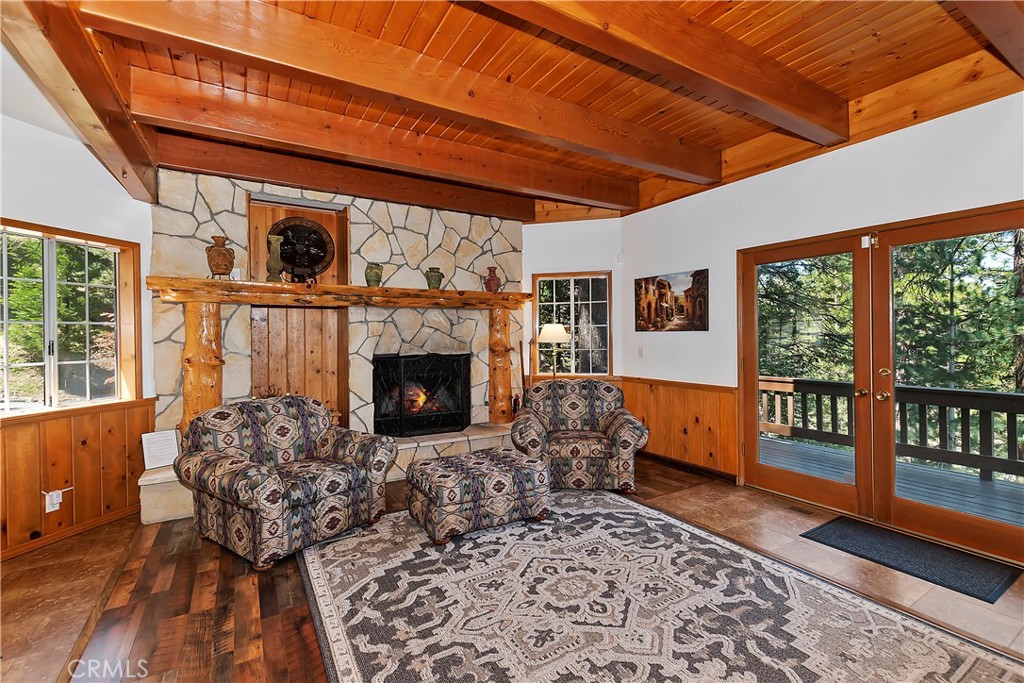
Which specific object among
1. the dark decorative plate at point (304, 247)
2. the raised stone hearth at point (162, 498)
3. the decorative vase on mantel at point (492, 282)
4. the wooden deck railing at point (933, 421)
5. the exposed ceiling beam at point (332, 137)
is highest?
the exposed ceiling beam at point (332, 137)

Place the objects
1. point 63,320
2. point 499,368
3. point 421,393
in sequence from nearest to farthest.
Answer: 1. point 63,320
2. point 421,393
3. point 499,368

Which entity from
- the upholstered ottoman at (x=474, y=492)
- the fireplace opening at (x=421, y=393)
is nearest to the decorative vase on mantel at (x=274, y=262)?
the fireplace opening at (x=421, y=393)

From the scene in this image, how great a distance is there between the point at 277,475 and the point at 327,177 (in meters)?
2.78

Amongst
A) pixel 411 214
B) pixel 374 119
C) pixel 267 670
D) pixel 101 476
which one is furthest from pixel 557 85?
pixel 101 476

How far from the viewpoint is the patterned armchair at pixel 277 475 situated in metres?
2.68

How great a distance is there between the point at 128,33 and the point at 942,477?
17.0 ft

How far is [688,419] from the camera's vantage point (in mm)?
4750

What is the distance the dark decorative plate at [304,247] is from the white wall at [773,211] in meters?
2.36

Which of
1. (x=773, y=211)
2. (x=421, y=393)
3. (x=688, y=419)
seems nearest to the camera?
(x=773, y=211)

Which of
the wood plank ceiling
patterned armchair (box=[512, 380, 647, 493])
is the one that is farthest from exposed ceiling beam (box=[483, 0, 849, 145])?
patterned armchair (box=[512, 380, 647, 493])

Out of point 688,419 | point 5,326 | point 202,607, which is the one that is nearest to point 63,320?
point 5,326

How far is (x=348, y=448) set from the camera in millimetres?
3324

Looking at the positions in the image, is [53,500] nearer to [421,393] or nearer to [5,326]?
[5,326]

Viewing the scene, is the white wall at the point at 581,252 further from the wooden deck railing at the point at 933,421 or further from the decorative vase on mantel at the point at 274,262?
the decorative vase on mantel at the point at 274,262
